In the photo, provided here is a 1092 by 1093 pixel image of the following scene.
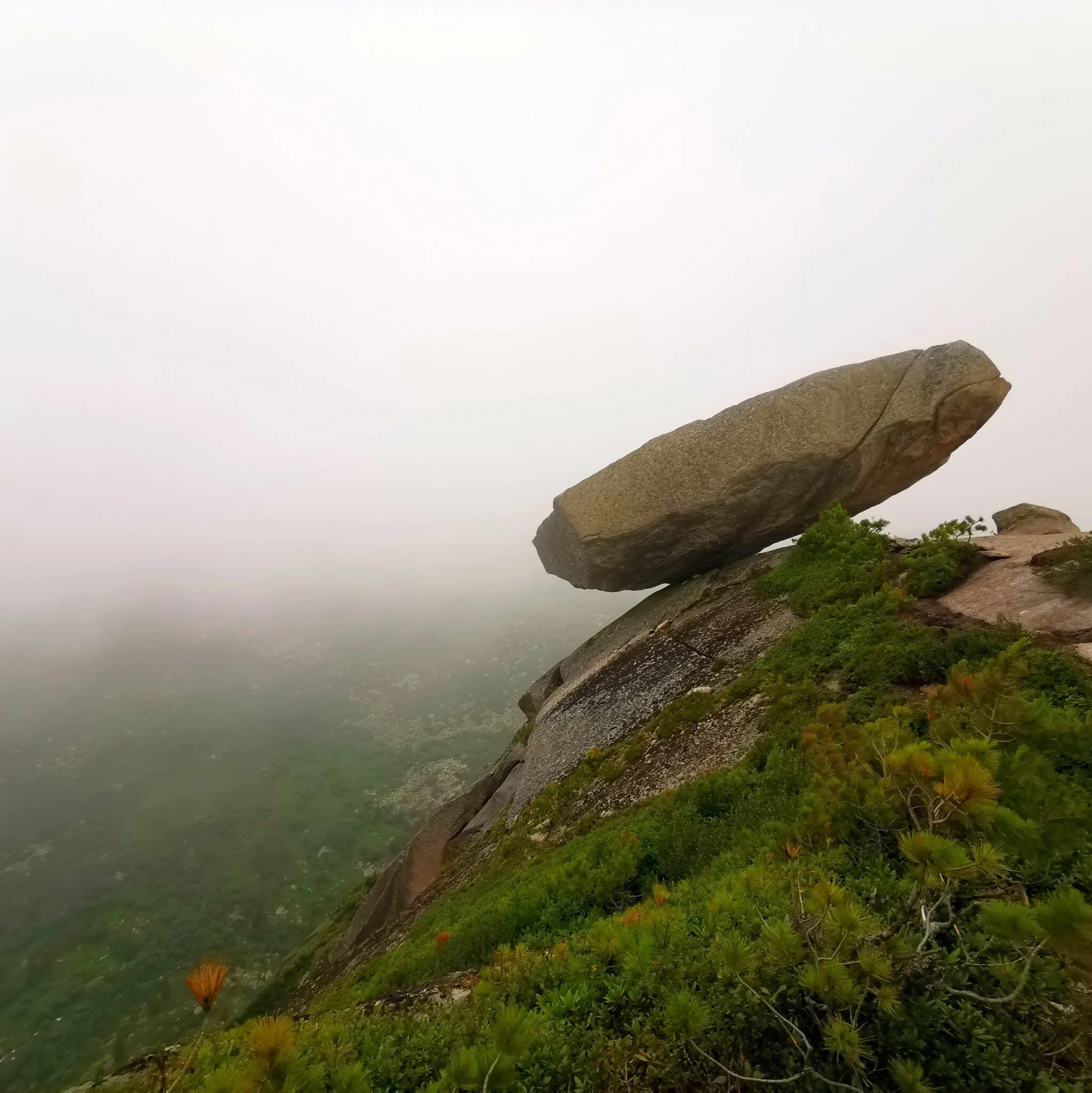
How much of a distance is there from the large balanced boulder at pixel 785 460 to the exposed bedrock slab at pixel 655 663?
7.59 ft

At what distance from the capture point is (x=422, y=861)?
2006 centimetres

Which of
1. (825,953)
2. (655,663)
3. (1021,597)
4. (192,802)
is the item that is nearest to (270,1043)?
(825,953)

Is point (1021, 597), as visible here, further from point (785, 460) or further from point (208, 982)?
point (208, 982)

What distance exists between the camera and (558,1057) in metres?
4.45

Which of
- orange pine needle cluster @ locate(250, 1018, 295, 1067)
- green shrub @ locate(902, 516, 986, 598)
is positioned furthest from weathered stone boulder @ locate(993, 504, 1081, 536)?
orange pine needle cluster @ locate(250, 1018, 295, 1067)

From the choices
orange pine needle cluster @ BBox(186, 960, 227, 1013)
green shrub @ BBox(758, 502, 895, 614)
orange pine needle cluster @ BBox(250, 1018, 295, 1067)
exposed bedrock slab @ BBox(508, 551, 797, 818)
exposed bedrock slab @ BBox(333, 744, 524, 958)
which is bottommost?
exposed bedrock slab @ BBox(333, 744, 524, 958)

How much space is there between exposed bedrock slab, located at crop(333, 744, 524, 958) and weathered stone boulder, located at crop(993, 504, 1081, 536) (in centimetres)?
2155

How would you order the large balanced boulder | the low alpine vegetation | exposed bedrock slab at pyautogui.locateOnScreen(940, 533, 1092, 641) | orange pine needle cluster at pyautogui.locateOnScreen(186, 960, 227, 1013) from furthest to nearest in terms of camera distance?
the large balanced boulder < exposed bedrock slab at pyautogui.locateOnScreen(940, 533, 1092, 641) < the low alpine vegetation < orange pine needle cluster at pyautogui.locateOnScreen(186, 960, 227, 1013)

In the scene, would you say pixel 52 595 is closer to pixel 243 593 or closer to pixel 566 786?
pixel 243 593

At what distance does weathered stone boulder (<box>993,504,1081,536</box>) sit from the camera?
20.3 meters

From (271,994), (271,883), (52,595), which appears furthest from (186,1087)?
(52,595)

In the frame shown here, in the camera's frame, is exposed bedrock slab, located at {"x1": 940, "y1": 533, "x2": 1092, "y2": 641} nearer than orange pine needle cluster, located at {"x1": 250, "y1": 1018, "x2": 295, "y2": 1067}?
No

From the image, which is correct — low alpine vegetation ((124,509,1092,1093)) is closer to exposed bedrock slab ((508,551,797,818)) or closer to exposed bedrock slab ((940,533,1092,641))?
exposed bedrock slab ((940,533,1092,641))

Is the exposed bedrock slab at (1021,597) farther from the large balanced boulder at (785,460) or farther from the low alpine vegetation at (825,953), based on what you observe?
the large balanced boulder at (785,460)
